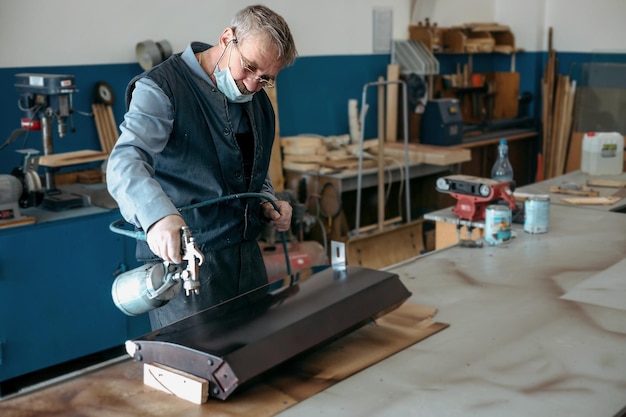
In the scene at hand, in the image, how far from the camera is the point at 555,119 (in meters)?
6.62

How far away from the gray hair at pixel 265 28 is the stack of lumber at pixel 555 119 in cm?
500

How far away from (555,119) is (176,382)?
5.63 metres

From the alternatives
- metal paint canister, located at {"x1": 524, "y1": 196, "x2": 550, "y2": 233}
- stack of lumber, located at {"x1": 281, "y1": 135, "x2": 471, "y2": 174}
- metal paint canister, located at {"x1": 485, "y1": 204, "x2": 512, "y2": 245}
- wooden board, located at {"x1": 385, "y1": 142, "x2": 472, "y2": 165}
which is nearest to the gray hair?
metal paint canister, located at {"x1": 485, "y1": 204, "x2": 512, "y2": 245}

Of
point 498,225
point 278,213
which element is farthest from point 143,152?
point 498,225

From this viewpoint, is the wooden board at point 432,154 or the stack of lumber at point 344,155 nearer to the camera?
the stack of lumber at point 344,155

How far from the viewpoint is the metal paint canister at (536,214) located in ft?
9.74

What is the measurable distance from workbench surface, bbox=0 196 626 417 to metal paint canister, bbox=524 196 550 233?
20 cm

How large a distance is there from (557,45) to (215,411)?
6.08 meters

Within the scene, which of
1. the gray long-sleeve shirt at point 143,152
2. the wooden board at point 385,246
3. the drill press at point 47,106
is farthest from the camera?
the drill press at point 47,106

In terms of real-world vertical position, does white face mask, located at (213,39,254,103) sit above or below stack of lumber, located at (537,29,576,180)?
above

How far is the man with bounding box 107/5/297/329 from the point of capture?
1.93 metres

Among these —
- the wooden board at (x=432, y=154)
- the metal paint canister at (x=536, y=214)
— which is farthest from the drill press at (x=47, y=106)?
the wooden board at (x=432, y=154)

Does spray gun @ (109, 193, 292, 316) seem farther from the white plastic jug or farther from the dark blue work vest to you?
the white plastic jug

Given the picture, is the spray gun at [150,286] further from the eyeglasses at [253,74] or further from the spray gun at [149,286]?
the eyeglasses at [253,74]
